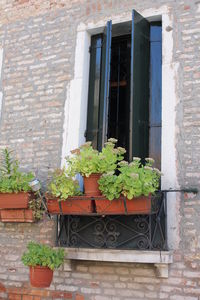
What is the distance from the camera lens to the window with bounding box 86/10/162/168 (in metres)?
5.02

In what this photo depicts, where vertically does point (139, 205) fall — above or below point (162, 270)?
above

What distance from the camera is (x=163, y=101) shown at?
16.2 feet

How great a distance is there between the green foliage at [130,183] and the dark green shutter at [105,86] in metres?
0.83

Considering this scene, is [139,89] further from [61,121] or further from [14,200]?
[14,200]

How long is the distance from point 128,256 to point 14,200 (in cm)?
153

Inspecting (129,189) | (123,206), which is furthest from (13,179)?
(129,189)

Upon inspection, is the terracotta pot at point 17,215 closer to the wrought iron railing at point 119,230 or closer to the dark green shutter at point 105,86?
the wrought iron railing at point 119,230

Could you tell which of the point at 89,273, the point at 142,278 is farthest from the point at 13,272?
the point at 142,278

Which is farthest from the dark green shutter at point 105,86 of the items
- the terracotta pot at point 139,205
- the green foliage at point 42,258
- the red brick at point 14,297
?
the red brick at point 14,297

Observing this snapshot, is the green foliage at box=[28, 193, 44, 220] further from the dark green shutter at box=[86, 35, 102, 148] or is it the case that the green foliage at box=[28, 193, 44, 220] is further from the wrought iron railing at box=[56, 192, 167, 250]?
the dark green shutter at box=[86, 35, 102, 148]

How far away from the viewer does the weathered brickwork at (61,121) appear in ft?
14.8

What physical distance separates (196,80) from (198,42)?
1.56 ft

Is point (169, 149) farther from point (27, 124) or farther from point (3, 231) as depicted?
point (3, 231)

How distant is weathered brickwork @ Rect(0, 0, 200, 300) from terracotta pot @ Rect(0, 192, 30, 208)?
402mm
